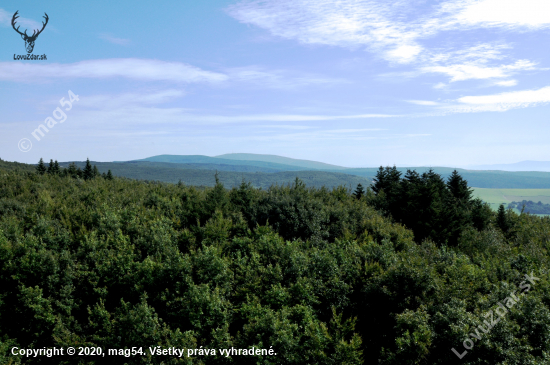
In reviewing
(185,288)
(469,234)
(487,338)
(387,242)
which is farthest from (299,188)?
(487,338)

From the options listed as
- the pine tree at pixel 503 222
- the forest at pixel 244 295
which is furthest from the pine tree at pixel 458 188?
the forest at pixel 244 295

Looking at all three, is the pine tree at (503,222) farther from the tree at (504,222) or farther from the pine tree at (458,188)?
the pine tree at (458,188)

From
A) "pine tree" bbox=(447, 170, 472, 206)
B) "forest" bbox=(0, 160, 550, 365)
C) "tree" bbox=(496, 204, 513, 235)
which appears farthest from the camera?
"pine tree" bbox=(447, 170, 472, 206)

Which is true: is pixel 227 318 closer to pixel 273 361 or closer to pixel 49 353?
pixel 273 361

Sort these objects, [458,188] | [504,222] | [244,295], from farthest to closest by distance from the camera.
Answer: [458,188] → [504,222] → [244,295]

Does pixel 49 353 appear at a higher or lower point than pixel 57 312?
lower

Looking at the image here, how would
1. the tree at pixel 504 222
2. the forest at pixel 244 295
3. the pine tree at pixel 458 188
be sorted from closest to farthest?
the forest at pixel 244 295 → the tree at pixel 504 222 → the pine tree at pixel 458 188

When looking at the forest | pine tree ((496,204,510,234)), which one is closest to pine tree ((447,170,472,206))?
pine tree ((496,204,510,234))

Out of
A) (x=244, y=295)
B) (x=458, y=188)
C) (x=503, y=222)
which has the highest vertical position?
(x=458, y=188)

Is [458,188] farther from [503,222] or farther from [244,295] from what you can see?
[244,295]

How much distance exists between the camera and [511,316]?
42.6ft

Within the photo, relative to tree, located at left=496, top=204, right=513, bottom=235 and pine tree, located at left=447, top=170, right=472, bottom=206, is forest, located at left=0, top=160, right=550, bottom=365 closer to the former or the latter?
tree, located at left=496, top=204, right=513, bottom=235

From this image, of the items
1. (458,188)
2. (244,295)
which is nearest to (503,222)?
(458,188)

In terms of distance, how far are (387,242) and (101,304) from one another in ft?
59.8
